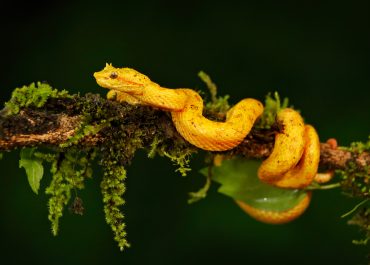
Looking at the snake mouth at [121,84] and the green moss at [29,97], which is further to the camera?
the snake mouth at [121,84]

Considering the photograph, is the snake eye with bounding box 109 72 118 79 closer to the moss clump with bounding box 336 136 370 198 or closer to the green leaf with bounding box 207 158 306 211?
the green leaf with bounding box 207 158 306 211

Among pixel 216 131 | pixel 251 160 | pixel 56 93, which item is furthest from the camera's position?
pixel 251 160

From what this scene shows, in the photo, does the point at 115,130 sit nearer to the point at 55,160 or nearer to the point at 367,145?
the point at 55,160

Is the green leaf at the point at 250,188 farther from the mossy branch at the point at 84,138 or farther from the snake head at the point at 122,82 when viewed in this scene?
the snake head at the point at 122,82

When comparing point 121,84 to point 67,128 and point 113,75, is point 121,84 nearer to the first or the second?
point 113,75

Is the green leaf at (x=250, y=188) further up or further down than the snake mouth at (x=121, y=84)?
further down

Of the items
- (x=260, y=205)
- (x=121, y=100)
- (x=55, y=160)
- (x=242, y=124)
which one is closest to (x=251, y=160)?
(x=260, y=205)

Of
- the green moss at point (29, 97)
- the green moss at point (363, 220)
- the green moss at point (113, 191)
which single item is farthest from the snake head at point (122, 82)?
the green moss at point (363, 220)

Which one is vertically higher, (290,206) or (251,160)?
(251,160)
